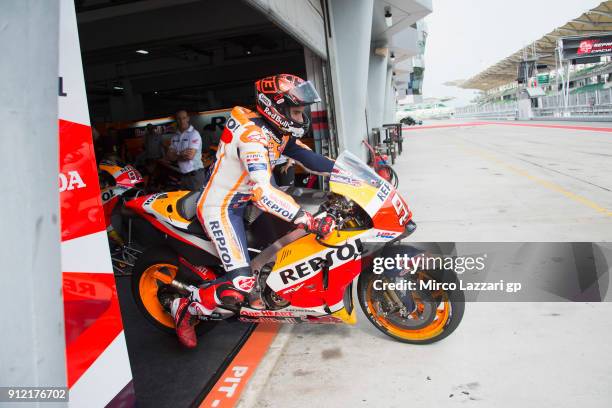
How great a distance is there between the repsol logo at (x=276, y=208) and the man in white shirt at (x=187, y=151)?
4.96 meters

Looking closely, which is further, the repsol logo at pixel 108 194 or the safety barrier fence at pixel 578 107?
the safety barrier fence at pixel 578 107

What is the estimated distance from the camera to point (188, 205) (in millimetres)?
3553

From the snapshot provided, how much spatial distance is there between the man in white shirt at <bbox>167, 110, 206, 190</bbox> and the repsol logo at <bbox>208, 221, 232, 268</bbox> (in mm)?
4557

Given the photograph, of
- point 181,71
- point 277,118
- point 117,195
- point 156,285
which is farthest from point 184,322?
point 181,71

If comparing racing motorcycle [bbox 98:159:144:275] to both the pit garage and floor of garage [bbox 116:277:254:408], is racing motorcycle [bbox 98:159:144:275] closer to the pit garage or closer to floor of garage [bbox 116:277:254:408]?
the pit garage

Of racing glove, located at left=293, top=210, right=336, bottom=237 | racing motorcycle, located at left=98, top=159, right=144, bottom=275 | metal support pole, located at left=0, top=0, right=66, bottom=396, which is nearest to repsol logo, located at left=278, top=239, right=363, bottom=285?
racing glove, located at left=293, top=210, right=336, bottom=237

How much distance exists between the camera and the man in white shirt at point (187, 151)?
24.9 feet

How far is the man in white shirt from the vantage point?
7578mm

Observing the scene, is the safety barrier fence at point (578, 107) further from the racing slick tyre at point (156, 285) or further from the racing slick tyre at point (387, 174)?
the racing slick tyre at point (156, 285)

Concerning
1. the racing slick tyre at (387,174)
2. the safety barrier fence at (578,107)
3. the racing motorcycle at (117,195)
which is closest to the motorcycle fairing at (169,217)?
the racing motorcycle at (117,195)

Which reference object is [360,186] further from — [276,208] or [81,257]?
[81,257]

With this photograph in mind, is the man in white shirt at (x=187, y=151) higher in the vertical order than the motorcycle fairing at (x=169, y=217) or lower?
higher

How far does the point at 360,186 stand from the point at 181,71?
19.9 metres

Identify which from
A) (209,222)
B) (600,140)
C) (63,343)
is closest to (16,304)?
(63,343)
